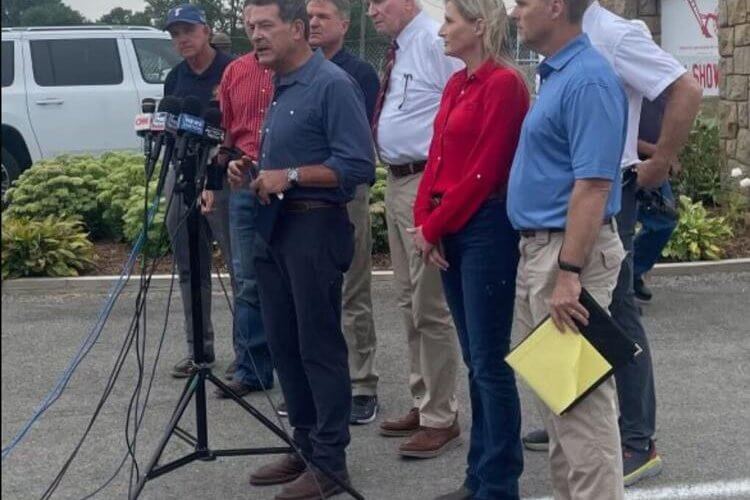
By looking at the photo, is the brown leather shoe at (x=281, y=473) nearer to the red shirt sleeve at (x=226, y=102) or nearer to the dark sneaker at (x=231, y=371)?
the dark sneaker at (x=231, y=371)

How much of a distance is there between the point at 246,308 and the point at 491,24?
2.41 metres

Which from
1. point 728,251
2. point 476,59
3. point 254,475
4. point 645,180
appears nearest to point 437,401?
point 254,475

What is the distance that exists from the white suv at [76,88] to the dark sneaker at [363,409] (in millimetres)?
8633

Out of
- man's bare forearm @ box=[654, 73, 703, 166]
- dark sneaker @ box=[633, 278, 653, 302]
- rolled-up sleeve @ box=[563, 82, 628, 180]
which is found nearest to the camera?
rolled-up sleeve @ box=[563, 82, 628, 180]

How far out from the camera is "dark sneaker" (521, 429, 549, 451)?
5.16m

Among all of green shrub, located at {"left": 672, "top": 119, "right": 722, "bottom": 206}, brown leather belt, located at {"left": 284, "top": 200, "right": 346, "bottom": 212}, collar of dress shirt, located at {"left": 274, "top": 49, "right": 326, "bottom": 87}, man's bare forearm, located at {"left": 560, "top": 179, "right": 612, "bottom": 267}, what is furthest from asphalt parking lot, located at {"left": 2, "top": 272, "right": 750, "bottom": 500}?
green shrub, located at {"left": 672, "top": 119, "right": 722, "bottom": 206}

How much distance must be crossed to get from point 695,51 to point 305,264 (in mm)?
7938

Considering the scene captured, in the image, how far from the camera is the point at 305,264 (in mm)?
4438

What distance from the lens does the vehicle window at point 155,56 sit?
1416cm

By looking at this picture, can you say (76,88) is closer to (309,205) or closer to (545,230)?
(309,205)

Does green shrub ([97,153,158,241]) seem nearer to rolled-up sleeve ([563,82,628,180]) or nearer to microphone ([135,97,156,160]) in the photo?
microphone ([135,97,156,160])

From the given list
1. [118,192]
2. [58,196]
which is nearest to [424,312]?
[118,192]

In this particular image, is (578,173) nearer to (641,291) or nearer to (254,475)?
(254,475)

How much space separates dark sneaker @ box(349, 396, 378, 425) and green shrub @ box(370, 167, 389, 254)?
3.45 meters
